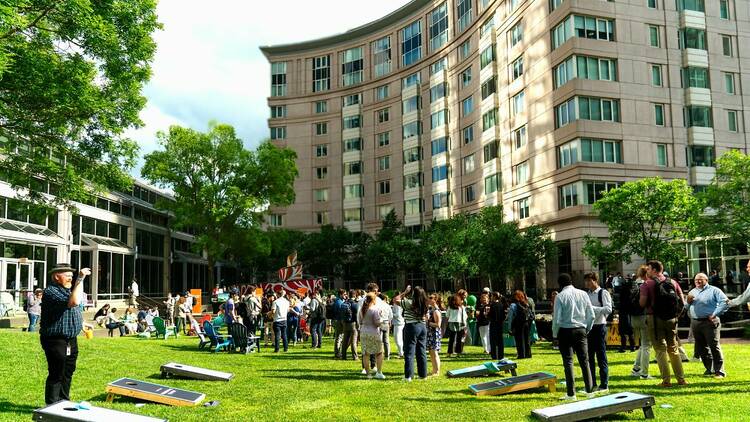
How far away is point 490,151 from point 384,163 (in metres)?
19.8

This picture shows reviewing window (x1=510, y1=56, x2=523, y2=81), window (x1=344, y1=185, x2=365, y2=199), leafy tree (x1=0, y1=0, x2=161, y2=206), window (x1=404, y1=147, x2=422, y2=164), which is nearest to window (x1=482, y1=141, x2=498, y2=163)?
window (x1=510, y1=56, x2=523, y2=81)

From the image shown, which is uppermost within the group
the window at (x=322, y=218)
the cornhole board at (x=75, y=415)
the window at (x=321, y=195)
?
A: the window at (x=321, y=195)

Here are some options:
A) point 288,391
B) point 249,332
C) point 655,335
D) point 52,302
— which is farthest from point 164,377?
point 655,335

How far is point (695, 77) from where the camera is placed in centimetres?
4316

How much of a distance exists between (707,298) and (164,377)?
450 inches

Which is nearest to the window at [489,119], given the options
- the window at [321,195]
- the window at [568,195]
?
the window at [568,195]

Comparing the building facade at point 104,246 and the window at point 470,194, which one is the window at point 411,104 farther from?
the building facade at point 104,246

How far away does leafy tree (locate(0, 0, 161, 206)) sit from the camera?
56.9ft

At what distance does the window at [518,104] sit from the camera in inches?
1865

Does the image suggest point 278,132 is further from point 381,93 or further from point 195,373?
point 195,373

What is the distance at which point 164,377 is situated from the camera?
543 inches

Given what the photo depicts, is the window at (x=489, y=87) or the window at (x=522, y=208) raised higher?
the window at (x=489, y=87)

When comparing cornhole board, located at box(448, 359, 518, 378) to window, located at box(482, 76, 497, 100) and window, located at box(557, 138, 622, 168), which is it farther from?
window, located at box(482, 76, 497, 100)

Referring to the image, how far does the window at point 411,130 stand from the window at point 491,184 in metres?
14.8
